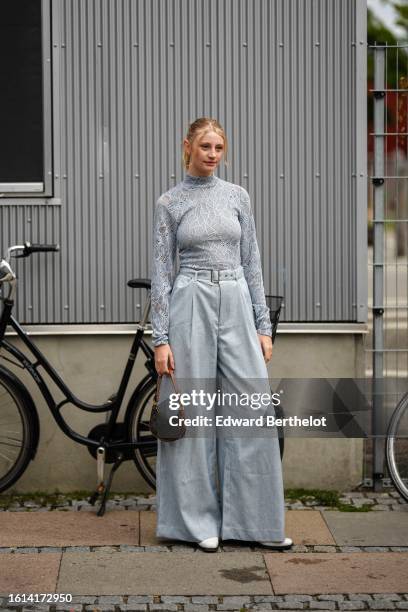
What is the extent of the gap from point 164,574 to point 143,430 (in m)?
1.30

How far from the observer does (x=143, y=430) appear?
615 centimetres

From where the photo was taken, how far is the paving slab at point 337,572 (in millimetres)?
4777

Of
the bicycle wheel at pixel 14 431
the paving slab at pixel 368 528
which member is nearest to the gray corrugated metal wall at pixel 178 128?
the bicycle wheel at pixel 14 431

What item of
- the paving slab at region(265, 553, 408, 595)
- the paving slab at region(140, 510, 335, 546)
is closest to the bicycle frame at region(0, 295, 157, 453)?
the paving slab at region(140, 510, 335, 546)

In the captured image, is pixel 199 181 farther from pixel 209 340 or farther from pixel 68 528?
pixel 68 528

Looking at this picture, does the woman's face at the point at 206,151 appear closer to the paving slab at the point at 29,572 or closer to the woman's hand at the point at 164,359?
the woman's hand at the point at 164,359

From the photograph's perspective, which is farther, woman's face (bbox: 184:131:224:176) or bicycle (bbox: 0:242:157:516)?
bicycle (bbox: 0:242:157:516)

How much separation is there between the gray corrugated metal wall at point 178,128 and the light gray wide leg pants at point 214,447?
42.6 inches

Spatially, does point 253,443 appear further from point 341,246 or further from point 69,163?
point 69,163

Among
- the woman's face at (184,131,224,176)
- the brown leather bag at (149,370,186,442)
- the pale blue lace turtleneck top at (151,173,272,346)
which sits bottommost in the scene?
the brown leather bag at (149,370,186,442)

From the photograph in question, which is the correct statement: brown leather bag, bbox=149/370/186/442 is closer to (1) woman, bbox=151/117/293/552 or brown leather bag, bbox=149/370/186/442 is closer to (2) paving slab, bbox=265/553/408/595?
(1) woman, bbox=151/117/293/552

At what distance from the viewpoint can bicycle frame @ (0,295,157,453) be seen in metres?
6.04

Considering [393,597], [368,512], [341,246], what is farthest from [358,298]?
[393,597]

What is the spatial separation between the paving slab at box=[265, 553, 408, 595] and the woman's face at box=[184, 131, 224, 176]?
1913 mm
